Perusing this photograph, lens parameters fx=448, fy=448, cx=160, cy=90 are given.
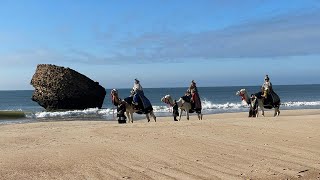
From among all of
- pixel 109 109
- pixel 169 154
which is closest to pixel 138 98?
pixel 169 154

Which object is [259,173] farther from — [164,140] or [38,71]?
[38,71]

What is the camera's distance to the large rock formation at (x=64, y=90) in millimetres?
50250

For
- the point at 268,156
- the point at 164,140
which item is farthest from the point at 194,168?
the point at 164,140

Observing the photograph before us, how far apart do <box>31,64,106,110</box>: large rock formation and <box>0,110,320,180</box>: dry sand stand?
37.4 meters

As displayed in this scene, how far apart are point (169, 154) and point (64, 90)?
42.4 m

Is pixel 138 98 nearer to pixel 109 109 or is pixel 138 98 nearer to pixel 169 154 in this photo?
pixel 169 154

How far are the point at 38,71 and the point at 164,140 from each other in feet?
144

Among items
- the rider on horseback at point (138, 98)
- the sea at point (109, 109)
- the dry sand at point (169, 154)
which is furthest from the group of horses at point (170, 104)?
the dry sand at point (169, 154)

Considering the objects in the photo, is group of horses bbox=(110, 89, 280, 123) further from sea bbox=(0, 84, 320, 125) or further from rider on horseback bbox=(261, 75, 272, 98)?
sea bbox=(0, 84, 320, 125)

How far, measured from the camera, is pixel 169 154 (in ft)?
30.6

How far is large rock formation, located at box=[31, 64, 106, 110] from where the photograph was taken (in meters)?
50.2

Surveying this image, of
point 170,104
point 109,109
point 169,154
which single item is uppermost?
point 170,104

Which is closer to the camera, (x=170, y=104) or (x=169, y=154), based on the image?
(x=169, y=154)

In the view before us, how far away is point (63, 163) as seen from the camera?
Result: 28.0ft
